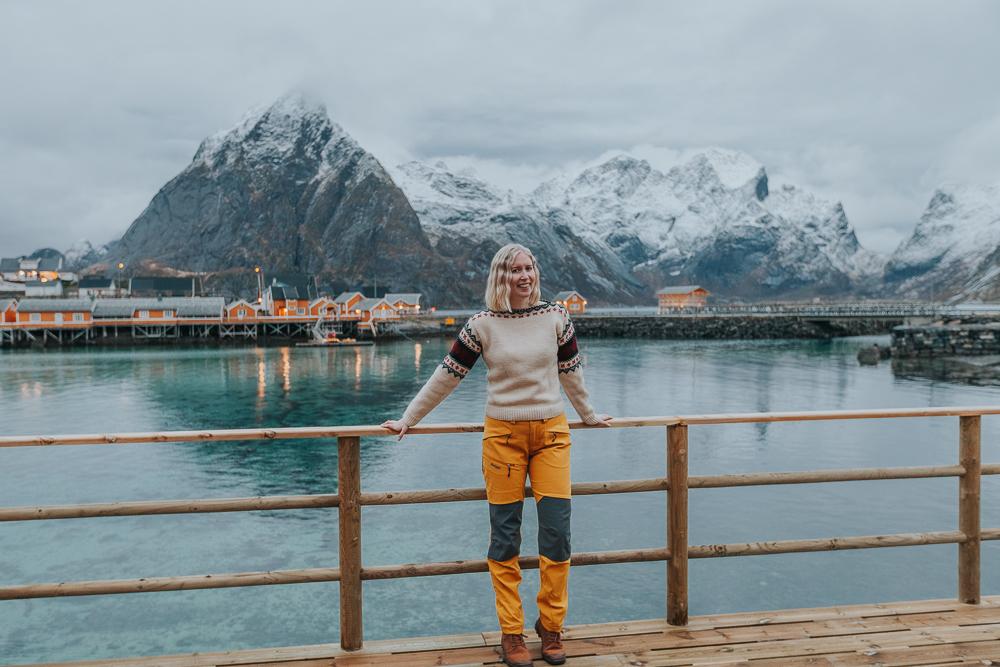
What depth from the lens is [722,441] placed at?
2812 cm

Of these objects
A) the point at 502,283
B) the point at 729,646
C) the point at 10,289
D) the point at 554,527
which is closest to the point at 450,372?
the point at 502,283

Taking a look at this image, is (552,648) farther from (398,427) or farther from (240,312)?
(240,312)

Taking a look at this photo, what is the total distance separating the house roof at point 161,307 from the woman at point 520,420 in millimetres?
105596

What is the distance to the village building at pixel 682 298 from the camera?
15338cm

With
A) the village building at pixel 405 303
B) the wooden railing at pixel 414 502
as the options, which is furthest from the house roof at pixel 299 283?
the wooden railing at pixel 414 502

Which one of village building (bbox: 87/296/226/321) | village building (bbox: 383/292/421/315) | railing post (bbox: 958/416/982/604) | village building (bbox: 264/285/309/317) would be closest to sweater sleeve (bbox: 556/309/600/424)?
railing post (bbox: 958/416/982/604)

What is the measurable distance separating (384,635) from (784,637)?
912 centimetres

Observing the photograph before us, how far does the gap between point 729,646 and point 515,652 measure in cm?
141

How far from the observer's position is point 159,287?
134125mm

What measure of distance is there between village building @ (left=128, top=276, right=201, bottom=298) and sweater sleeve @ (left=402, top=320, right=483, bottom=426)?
453 feet

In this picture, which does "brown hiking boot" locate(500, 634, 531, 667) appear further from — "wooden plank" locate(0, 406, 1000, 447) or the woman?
"wooden plank" locate(0, 406, 1000, 447)

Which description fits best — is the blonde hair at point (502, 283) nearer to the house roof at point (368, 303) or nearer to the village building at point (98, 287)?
the house roof at point (368, 303)

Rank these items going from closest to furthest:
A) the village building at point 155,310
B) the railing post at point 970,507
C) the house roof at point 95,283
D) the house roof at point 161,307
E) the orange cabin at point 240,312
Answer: the railing post at point 970,507, the village building at point 155,310, the house roof at point 161,307, the orange cabin at point 240,312, the house roof at point 95,283

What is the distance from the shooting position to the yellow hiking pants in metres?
4.45
